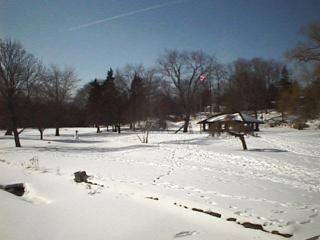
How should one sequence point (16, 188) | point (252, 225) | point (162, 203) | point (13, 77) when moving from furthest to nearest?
1. point (13, 77)
2. point (16, 188)
3. point (162, 203)
4. point (252, 225)

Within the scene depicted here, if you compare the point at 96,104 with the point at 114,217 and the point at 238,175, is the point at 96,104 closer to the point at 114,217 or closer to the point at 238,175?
the point at 238,175

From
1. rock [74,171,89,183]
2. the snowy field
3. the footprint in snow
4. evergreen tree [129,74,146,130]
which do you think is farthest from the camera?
evergreen tree [129,74,146,130]

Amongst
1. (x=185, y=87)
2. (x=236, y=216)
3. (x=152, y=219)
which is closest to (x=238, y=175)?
(x=236, y=216)

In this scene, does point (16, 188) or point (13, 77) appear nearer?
point (16, 188)

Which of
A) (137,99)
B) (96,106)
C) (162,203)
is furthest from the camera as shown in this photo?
(137,99)

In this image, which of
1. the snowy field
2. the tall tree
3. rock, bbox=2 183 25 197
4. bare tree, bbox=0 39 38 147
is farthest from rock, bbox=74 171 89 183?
the tall tree

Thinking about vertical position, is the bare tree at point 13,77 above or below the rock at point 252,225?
above

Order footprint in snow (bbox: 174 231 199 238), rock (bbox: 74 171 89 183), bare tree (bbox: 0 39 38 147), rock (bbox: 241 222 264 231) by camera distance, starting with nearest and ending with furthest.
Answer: footprint in snow (bbox: 174 231 199 238), rock (bbox: 241 222 264 231), rock (bbox: 74 171 89 183), bare tree (bbox: 0 39 38 147)

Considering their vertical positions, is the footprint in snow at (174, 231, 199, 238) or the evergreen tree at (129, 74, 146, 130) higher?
the evergreen tree at (129, 74, 146, 130)

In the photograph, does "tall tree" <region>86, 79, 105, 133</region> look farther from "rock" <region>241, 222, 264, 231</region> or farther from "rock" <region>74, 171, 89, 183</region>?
"rock" <region>241, 222, 264, 231</region>

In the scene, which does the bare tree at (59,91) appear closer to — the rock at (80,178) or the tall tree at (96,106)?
the tall tree at (96,106)

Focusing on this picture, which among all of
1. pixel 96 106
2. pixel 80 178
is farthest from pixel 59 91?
pixel 80 178

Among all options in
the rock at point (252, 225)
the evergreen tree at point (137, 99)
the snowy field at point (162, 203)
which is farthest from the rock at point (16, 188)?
the evergreen tree at point (137, 99)

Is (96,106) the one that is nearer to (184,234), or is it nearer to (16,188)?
(16,188)
